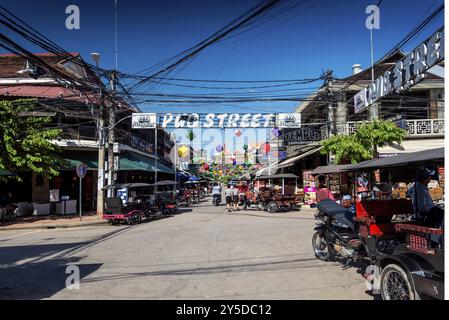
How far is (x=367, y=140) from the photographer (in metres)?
19.0

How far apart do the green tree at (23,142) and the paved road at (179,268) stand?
633 cm

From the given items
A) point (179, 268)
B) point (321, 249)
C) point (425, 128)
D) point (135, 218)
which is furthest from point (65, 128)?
point (425, 128)

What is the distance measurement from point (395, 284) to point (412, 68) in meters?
4.07

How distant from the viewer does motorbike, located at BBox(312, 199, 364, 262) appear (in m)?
7.05

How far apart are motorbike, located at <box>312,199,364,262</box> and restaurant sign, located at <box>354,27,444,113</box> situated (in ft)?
8.99

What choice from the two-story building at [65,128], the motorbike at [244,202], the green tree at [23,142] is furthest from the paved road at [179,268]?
the motorbike at [244,202]

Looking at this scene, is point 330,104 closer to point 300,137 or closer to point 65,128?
point 300,137

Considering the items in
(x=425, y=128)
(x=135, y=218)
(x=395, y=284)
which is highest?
(x=425, y=128)

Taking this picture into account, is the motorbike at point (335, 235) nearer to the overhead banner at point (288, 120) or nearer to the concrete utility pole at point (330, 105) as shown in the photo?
the overhead banner at point (288, 120)

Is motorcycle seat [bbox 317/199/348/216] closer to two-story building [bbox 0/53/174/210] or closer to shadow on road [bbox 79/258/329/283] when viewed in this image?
shadow on road [bbox 79/258/329/283]

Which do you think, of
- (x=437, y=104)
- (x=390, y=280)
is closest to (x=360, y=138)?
(x=437, y=104)

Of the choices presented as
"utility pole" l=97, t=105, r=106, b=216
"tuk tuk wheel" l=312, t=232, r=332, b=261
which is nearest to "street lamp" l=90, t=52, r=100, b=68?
"utility pole" l=97, t=105, r=106, b=216
